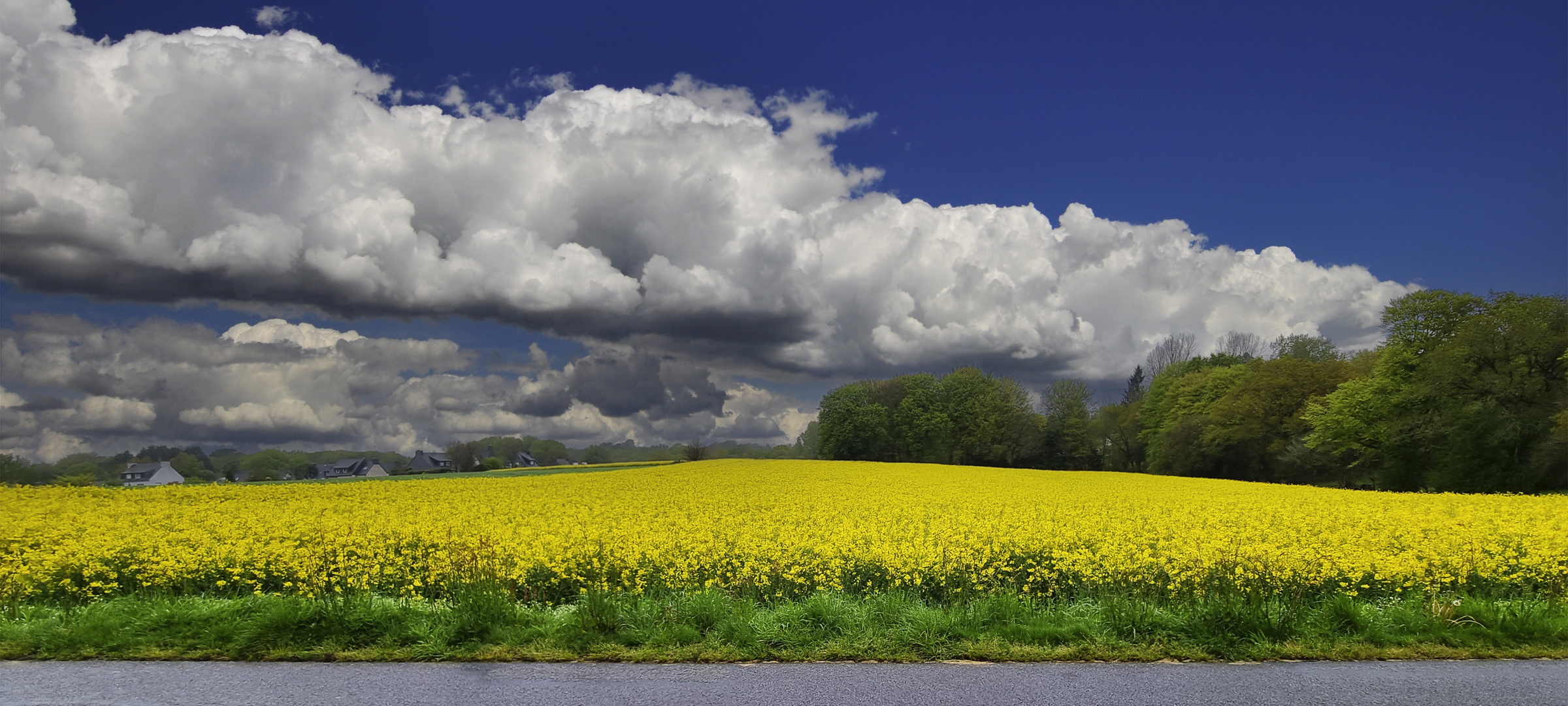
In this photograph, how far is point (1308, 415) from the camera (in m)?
45.8

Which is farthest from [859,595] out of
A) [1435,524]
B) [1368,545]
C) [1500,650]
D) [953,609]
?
[1435,524]

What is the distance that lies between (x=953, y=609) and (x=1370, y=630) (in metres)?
3.84

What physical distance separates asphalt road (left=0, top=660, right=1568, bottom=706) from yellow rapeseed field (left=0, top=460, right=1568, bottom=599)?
1.67 metres

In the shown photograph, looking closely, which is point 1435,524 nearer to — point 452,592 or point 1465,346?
point 452,592

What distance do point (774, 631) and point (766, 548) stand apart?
10.3 feet

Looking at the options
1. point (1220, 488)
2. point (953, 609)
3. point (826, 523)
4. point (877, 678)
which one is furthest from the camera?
point (1220, 488)

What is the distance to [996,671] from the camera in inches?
231

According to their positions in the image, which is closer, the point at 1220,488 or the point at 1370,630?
the point at 1370,630

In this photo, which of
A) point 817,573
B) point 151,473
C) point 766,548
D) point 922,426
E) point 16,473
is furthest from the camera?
point 922,426

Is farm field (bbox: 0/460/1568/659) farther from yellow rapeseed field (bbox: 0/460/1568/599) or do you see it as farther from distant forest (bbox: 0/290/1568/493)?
distant forest (bbox: 0/290/1568/493)

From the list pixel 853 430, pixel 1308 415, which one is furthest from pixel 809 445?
pixel 1308 415

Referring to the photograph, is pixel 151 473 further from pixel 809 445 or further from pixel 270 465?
pixel 809 445

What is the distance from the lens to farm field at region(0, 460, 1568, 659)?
666 centimetres

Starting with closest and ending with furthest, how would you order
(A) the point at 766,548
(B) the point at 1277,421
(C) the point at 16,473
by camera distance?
(A) the point at 766,548 → (C) the point at 16,473 → (B) the point at 1277,421
